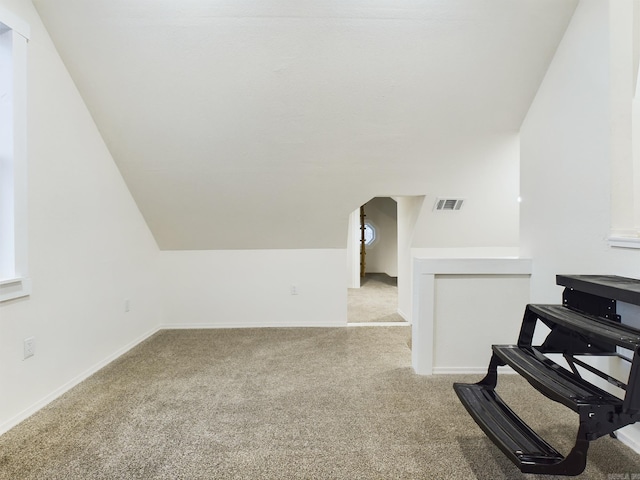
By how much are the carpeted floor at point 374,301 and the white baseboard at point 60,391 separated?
2507mm

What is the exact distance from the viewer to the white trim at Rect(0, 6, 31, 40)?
1924 millimetres

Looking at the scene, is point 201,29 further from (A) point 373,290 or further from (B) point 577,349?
(A) point 373,290

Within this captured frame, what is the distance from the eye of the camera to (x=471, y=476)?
153 centimetres

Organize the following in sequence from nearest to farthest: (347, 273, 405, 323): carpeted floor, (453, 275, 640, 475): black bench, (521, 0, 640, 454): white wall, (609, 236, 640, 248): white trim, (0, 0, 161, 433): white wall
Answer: (453, 275, 640, 475): black bench → (609, 236, 640, 248): white trim → (521, 0, 640, 454): white wall → (0, 0, 161, 433): white wall → (347, 273, 405, 323): carpeted floor

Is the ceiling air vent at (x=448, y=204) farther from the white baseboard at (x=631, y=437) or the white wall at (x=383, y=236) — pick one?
the white wall at (x=383, y=236)

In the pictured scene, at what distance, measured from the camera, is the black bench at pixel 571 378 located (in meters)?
1.14

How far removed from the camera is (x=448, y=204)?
372 centimetres

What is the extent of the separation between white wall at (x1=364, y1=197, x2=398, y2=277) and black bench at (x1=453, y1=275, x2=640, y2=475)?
6.71 m

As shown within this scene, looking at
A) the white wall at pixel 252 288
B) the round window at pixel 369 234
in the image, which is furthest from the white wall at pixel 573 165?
the round window at pixel 369 234

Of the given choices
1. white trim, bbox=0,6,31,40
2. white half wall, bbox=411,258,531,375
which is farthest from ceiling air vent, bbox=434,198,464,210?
white trim, bbox=0,6,31,40

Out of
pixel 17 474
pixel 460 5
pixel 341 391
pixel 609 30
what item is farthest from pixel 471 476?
pixel 460 5

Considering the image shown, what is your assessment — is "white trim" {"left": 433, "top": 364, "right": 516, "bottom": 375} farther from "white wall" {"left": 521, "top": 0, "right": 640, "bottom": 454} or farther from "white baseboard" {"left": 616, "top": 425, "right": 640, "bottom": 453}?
"white baseboard" {"left": 616, "top": 425, "right": 640, "bottom": 453}

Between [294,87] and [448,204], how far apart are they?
2077 millimetres

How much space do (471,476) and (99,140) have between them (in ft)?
11.1
